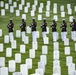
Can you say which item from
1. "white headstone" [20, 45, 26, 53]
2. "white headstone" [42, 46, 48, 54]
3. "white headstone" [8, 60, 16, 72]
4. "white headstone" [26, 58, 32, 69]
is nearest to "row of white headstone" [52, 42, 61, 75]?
"white headstone" [42, 46, 48, 54]

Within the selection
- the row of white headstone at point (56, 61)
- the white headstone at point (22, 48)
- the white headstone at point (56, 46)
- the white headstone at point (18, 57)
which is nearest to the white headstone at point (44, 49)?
the row of white headstone at point (56, 61)

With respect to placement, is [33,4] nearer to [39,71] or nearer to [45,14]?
[45,14]

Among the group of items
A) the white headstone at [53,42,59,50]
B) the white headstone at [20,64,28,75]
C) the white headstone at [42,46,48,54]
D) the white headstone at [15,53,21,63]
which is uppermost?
the white headstone at [53,42,59,50]

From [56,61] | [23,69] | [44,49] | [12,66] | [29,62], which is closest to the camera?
[23,69]

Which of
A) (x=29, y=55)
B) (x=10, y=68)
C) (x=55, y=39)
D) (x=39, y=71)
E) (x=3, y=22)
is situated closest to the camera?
(x=39, y=71)

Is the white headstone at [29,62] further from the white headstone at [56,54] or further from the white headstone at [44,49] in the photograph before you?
the white headstone at [44,49]

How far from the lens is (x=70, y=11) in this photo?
18031 mm

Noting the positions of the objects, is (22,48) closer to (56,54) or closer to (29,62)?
(56,54)

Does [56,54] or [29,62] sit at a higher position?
[56,54]

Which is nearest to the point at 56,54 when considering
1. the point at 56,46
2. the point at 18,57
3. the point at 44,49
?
the point at 44,49

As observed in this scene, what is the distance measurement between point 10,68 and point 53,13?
814cm

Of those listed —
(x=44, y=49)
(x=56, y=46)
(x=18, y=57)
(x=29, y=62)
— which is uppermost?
(x=56, y=46)

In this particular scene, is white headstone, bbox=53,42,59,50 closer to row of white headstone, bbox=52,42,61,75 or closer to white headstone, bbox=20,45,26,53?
row of white headstone, bbox=52,42,61,75

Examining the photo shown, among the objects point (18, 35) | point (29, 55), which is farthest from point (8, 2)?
point (29, 55)
